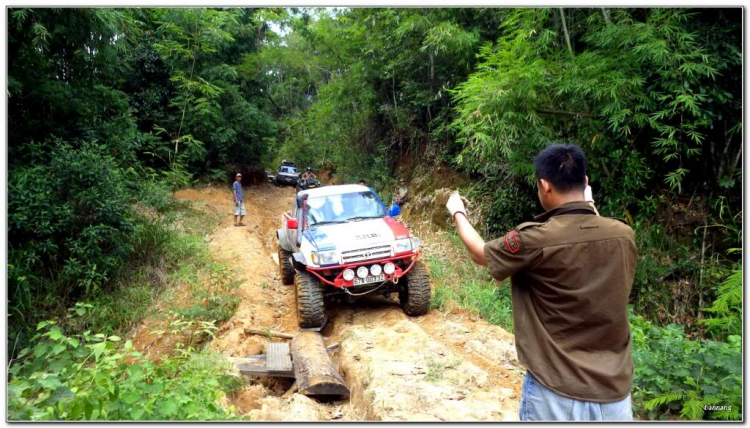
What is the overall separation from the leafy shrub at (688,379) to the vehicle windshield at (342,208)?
417 centimetres

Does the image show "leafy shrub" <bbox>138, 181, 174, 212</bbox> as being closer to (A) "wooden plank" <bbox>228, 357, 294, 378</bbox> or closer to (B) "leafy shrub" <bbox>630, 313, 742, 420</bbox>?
(A) "wooden plank" <bbox>228, 357, 294, 378</bbox>

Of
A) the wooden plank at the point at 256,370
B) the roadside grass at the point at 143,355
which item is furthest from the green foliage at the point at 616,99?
the roadside grass at the point at 143,355

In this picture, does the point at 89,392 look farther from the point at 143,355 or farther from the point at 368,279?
the point at 368,279

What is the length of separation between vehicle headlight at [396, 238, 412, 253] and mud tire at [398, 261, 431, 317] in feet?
1.12

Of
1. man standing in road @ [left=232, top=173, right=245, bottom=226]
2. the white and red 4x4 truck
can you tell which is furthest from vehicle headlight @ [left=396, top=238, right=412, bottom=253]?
man standing in road @ [left=232, top=173, right=245, bottom=226]

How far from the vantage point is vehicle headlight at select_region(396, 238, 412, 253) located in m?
6.34

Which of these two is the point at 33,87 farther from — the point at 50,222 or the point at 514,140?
the point at 514,140

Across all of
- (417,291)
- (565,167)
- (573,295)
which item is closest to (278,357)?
(417,291)

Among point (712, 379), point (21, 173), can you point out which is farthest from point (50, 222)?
point (712, 379)

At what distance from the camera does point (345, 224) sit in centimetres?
688

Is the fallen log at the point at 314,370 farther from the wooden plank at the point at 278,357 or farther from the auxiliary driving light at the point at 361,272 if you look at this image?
the auxiliary driving light at the point at 361,272

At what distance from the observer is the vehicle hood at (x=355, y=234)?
6245 millimetres

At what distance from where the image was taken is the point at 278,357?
Result: 547cm

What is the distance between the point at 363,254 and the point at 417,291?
93cm
